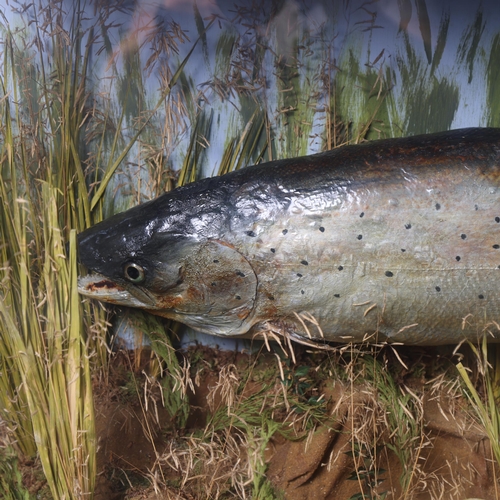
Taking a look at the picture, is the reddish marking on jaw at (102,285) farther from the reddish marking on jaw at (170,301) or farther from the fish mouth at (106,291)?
the reddish marking on jaw at (170,301)

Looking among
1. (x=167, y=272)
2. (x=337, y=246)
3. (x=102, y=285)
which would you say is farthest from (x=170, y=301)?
(x=337, y=246)

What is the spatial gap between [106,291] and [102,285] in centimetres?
2

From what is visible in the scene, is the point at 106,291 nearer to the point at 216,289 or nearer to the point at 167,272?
the point at 167,272

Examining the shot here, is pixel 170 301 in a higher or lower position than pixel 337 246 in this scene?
lower

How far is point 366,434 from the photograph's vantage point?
4.98 ft

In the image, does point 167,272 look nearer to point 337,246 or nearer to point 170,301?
point 170,301

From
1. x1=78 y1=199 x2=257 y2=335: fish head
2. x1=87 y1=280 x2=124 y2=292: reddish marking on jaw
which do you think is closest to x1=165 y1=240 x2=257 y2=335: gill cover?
x1=78 y1=199 x2=257 y2=335: fish head

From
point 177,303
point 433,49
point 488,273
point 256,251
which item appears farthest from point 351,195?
point 433,49

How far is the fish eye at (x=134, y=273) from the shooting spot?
147 cm

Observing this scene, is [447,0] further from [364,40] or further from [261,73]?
[261,73]

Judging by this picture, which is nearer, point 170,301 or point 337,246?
point 337,246

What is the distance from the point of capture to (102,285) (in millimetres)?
1537

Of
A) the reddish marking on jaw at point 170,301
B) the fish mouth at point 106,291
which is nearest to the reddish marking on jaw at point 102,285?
the fish mouth at point 106,291

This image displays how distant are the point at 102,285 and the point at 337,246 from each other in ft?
2.16
